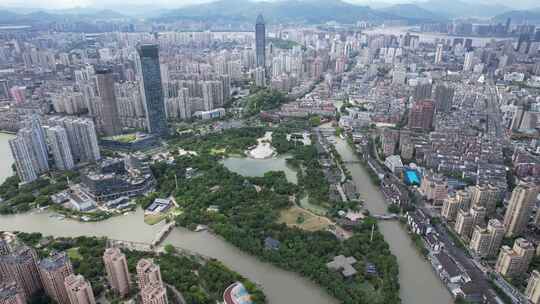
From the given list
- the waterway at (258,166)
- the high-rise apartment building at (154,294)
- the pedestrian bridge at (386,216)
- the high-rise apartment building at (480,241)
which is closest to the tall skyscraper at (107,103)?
the waterway at (258,166)

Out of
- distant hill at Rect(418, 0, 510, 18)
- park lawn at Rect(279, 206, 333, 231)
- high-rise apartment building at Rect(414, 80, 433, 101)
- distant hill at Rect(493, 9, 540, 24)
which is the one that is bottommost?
park lawn at Rect(279, 206, 333, 231)

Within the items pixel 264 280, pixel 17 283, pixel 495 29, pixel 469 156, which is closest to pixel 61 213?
pixel 17 283

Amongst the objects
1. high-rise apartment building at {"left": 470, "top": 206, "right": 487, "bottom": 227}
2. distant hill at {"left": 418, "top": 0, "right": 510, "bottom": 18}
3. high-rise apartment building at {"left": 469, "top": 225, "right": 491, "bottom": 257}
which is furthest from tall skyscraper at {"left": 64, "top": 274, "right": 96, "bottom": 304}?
distant hill at {"left": 418, "top": 0, "right": 510, "bottom": 18}

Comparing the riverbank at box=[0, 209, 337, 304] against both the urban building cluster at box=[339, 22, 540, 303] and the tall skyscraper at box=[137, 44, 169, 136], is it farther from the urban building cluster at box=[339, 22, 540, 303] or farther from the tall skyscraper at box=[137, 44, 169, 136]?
the tall skyscraper at box=[137, 44, 169, 136]

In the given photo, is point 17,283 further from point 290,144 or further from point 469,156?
point 469,156

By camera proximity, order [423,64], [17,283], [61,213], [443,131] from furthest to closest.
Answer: [423,64], [443,131], [61,213], [17,283]

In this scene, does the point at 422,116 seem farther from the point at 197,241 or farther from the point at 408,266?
the point at 197,241
